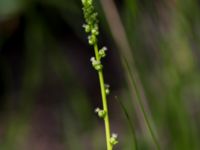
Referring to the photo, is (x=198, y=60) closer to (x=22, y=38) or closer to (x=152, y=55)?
(x=152, y=55)

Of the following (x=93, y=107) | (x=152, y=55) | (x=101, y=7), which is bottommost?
(x=93, y=107)

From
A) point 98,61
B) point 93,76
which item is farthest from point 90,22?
point 93,76

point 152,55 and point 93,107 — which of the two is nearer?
point 152,55

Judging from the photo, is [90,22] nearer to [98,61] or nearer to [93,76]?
[98,61]

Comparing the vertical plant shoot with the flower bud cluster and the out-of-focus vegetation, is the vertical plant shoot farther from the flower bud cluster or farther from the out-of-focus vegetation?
the out-of-focus vegetation

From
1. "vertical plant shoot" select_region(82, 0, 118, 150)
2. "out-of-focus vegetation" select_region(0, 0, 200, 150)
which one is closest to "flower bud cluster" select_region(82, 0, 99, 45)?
"vertical plant shoot" select_region(82, 0, 118, 150)

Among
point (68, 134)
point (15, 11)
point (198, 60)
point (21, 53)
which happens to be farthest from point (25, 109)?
point (21, 53)

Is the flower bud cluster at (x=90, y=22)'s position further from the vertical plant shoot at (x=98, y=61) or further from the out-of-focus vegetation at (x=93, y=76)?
the out-of-focus vegetation at (x=93, y=76)

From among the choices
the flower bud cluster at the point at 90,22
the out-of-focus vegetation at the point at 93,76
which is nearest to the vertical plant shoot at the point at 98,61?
the flower bud cluster at the point at 90,22
